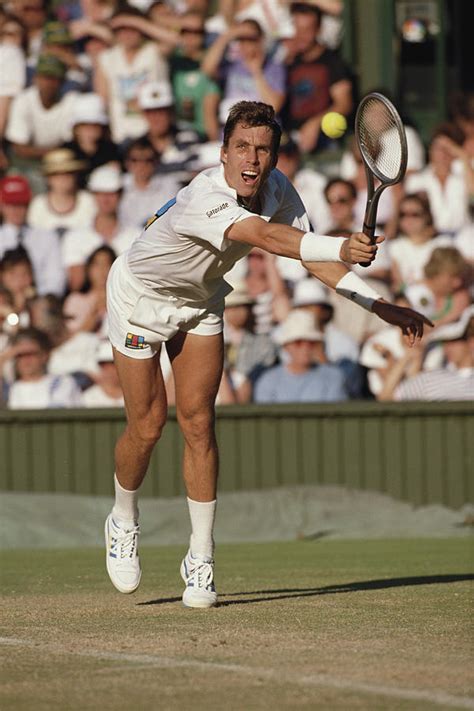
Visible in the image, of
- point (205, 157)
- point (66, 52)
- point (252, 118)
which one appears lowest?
point (205, 157)

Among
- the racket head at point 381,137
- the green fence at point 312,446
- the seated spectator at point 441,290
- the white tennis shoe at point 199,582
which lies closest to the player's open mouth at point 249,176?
the racket head at point 381,137

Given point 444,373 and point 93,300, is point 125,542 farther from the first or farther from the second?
point 93,300

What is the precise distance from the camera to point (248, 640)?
513 centimetres

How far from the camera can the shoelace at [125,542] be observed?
21.6ft

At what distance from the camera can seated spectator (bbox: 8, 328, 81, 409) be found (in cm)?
1211

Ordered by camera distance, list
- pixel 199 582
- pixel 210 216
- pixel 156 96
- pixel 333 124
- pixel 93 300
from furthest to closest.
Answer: pixel 156 96 < pixel 93 300 < pixel 333 124 < pixel 199 582 < pixel 210 216

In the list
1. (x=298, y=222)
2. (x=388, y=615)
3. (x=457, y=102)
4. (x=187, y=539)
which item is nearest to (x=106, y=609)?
(x=388, y=615)

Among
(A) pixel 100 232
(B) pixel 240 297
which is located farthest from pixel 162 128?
(B) pixel 240 297

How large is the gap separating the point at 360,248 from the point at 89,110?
915cm

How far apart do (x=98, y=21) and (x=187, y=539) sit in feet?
19.4

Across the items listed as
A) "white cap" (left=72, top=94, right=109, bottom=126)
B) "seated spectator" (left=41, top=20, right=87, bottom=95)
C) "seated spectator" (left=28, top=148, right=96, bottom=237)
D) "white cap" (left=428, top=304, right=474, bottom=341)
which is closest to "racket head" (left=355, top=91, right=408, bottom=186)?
"white cap" (left=428, top=304, right=474, bottom=341)

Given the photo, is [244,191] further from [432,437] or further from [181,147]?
[181,147]

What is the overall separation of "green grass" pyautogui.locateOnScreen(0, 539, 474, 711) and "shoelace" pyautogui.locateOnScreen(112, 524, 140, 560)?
22 centimetres

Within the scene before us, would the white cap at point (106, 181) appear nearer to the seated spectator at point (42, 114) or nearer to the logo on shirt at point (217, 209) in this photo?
the seated spectator at point (42, 114)
